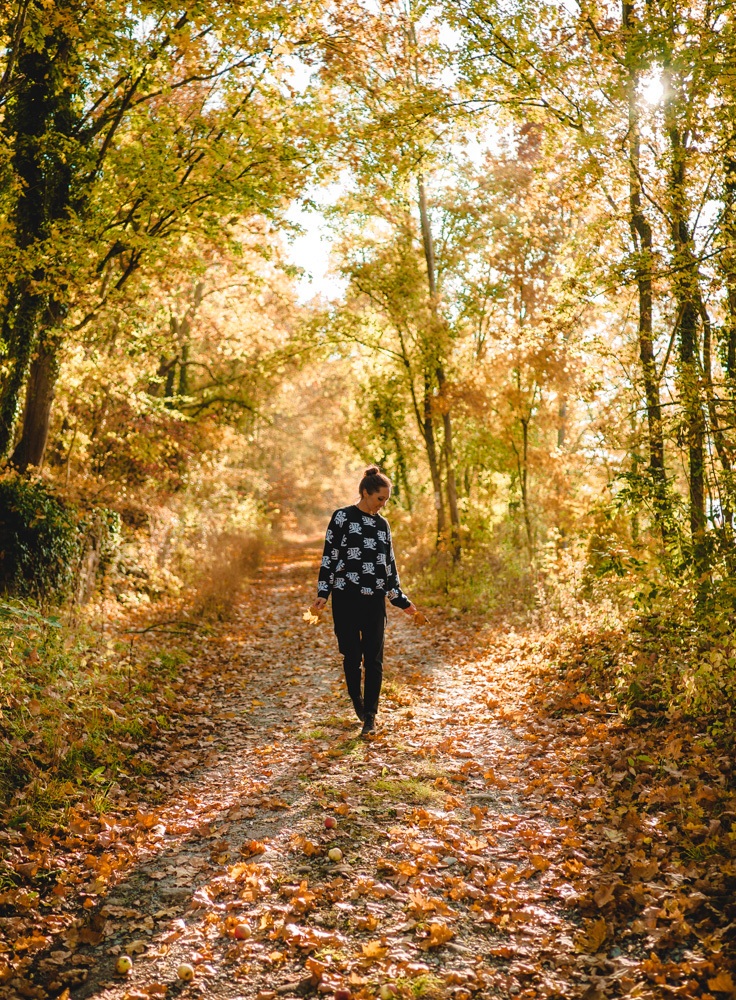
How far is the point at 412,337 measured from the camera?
17422 millimetres

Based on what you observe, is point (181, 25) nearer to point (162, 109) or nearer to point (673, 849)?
point (162, 109)

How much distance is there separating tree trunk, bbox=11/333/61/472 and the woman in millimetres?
6338

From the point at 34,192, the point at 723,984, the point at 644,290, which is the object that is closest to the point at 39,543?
the point at 34,192

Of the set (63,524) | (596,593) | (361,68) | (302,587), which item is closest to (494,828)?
(596,593)

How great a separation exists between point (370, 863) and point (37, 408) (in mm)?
8888

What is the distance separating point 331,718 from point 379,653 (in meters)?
1.38

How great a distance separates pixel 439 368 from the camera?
17.1 m

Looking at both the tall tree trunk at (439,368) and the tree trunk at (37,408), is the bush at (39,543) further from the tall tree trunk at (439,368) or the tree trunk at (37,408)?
the tall tree trunk at (439,368)

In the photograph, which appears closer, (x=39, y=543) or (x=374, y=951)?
(x=374, y=951)

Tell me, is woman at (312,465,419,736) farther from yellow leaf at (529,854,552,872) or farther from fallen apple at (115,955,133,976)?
fallen apple at (115,955,133,976)

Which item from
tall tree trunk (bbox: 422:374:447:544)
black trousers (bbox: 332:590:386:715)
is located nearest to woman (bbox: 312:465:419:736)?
black trousers (bbox: 332:590:386:715)

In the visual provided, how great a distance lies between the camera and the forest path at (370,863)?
360 cm

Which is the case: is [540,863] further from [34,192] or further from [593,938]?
[34,192]

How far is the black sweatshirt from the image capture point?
21.8 feet
